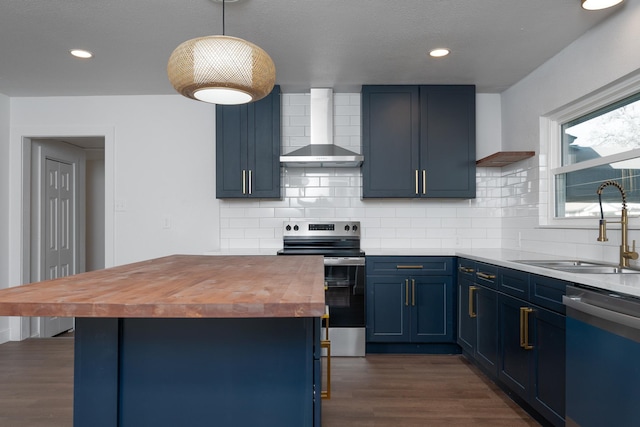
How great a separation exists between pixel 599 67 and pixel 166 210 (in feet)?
12.2

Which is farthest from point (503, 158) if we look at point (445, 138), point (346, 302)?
point (346, 302)

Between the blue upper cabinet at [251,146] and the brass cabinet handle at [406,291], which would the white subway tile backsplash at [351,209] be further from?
the brass cabinet handle at [406,291]

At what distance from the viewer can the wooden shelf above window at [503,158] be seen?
11.2 feet

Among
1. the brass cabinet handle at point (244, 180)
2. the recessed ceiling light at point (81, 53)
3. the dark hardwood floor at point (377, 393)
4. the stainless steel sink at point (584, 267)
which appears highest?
the recessed ceiling light at point (81, 53)

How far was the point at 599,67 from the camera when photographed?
8.60 feet

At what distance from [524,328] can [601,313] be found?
2.36 ft

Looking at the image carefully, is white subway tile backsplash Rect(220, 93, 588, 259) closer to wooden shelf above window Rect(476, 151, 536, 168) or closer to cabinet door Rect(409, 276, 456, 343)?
wooden shelf above window Rect(476, 151, 536, 168)

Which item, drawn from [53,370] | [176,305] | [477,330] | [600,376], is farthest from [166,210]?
[600,376]

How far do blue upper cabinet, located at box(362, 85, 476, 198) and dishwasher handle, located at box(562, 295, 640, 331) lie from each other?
200 centimetres

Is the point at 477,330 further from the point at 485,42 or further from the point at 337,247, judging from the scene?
the point at 485,42

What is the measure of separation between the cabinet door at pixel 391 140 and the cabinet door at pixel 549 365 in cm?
182

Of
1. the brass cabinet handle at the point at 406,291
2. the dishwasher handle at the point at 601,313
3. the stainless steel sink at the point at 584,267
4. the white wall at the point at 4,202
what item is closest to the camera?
the dishwasher handle at the point at 601,313

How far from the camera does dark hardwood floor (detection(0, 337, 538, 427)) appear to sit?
2404mm

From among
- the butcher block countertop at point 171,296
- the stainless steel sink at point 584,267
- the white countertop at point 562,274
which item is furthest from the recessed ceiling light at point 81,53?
the stainless steel sink at point 584,267
